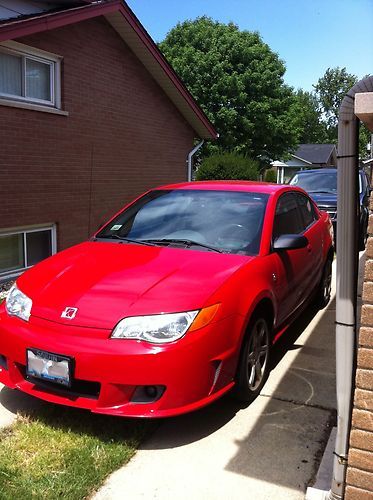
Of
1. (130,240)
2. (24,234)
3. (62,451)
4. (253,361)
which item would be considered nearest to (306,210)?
(130,240)

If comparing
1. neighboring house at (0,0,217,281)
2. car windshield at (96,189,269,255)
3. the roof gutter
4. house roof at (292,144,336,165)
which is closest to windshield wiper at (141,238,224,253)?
car windshield at (96,189,269,255)

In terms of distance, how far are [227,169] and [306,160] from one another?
3408cm

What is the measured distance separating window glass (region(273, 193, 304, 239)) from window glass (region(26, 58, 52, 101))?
4.82 metres

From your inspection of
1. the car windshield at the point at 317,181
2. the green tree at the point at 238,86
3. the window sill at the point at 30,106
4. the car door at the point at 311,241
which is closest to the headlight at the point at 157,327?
the car door at the point at 311,241

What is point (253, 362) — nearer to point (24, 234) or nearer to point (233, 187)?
point (233, 187)

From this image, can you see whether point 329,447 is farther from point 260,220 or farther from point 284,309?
point 260,220

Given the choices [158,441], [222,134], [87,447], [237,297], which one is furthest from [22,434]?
[222,134]

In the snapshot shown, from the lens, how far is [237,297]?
10.8 feet

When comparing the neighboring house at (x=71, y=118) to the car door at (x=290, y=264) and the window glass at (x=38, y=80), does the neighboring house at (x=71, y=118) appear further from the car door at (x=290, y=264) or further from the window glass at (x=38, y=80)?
the car door at (x=290, y=264)

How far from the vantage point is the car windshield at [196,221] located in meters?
3.96

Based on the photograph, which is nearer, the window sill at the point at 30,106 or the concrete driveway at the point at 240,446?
the concrete driveway at the point at 240,446

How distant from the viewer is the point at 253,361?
3.60 metres

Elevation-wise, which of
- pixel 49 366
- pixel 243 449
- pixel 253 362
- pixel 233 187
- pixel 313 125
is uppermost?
pixel 313 125

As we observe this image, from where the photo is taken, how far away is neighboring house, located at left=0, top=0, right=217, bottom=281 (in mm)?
7348
